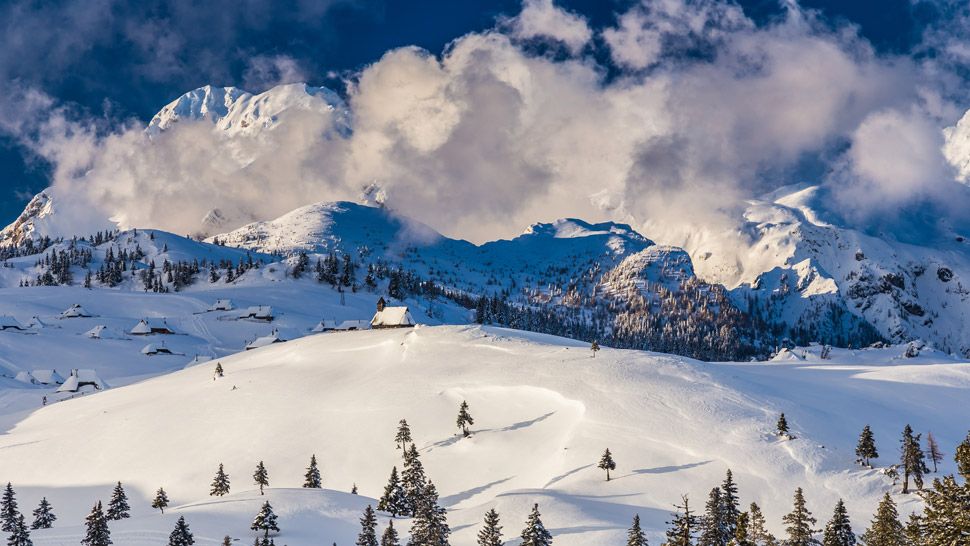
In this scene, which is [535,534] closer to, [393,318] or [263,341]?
[393,318]

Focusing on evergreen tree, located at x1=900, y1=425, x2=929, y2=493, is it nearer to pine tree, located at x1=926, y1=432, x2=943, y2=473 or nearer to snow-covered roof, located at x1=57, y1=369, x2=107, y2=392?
pine tree, located at x1=926, y1=432, x2=943, y2=473

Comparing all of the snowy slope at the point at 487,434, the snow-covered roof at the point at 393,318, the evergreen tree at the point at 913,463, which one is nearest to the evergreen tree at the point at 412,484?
the snowy slope at the point at 487,434

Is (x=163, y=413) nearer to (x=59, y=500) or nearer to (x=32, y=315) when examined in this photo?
(x=59, y=500)

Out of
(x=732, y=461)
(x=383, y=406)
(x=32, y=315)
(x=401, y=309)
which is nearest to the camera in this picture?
(x=732, y=461)

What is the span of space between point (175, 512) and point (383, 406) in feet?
98.4

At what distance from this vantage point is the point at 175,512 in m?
58.7

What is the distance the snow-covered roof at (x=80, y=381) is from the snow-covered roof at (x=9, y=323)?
4520 cm

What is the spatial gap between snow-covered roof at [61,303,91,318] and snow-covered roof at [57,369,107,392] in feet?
217

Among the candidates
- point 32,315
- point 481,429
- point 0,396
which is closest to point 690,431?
point 481,429

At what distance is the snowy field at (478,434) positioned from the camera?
195 ft

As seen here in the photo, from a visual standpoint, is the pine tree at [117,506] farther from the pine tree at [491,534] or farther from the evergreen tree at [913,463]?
the evergreen tree at [913,463]

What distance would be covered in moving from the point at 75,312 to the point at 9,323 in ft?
83.7

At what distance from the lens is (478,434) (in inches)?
3063

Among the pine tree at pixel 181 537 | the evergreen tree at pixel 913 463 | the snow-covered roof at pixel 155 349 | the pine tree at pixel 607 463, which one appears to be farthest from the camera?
the snow-covered roof at pixel 155 349
